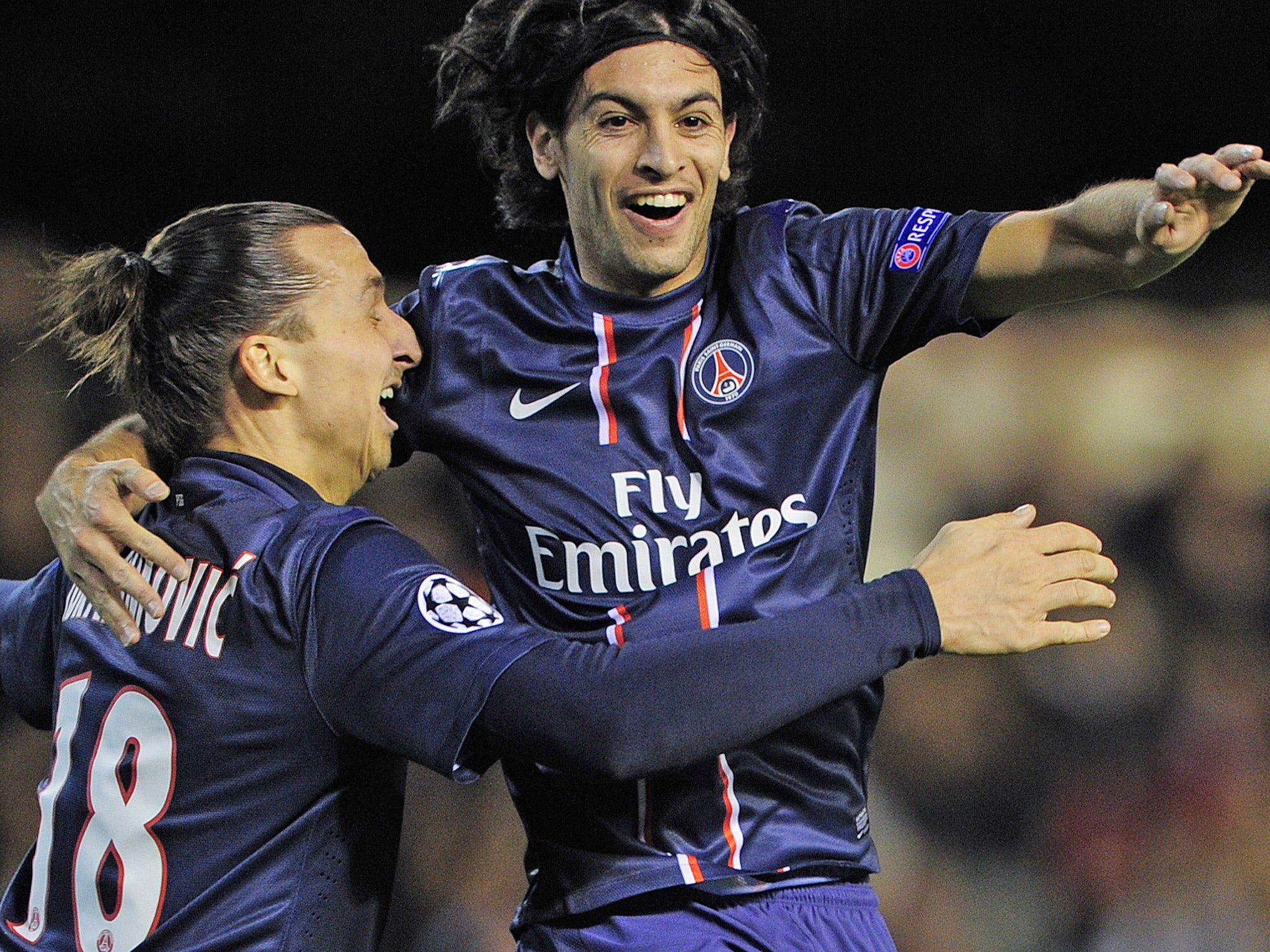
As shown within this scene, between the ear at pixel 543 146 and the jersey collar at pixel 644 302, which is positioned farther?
the ear at pixel 543 146

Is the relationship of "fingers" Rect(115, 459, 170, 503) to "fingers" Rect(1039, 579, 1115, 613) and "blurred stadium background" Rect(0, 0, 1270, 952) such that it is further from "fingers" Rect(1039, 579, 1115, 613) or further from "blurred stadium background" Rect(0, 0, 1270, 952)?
"blurred stadium background" Rect(0, 0, 1270, 952)

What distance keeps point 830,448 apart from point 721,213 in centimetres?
68

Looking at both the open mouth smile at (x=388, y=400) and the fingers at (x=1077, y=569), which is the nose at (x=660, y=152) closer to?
the open mouth smile at (x=388, y=400)

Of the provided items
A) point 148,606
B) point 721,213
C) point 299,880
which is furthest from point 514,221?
point 299,880

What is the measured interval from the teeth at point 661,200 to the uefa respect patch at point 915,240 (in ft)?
1.13

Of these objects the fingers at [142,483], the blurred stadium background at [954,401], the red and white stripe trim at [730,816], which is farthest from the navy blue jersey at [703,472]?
the blurred stadium background at [954,401]

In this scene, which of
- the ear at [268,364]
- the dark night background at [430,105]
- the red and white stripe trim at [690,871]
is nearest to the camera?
the ear at [268,364]

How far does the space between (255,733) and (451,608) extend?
0.28 m

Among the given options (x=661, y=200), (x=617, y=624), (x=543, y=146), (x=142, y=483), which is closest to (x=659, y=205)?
(x=661, y=200)

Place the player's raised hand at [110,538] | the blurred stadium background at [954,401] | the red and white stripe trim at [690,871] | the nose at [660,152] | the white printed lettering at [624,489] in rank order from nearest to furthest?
the player's raised hand at [110,538] → the red and white stripe trim at [690,871] → the white printed lettering at [624,489] → the nose at [660,152] → the blurred stadium background at [954,401]

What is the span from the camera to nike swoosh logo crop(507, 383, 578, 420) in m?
2.14

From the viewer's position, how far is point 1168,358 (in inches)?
173

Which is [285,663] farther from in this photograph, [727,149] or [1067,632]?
[727,149]

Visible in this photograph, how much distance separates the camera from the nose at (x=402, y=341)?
2117 mm
